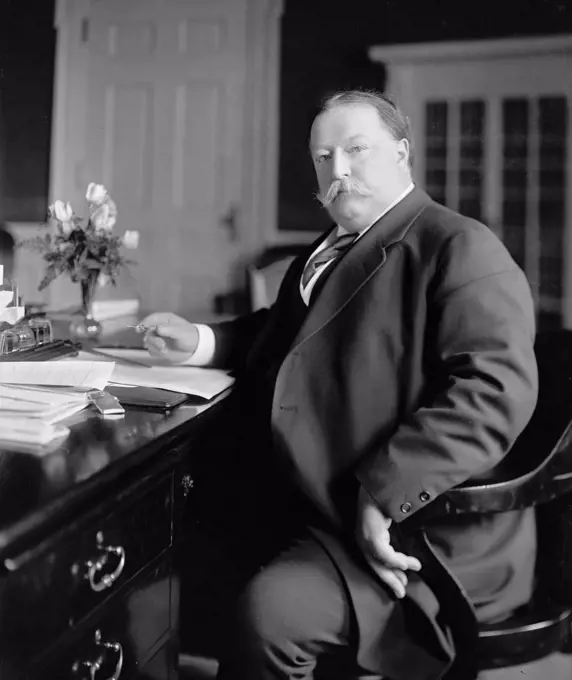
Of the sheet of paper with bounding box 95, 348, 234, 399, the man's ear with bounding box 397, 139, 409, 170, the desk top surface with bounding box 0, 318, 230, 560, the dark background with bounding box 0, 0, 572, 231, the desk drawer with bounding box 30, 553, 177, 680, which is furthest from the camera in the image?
the dark background with bounding box 0, 0, 572, 231

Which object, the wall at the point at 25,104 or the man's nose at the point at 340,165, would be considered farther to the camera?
the wall at the point at 25,104

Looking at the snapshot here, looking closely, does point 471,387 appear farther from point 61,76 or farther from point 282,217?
point 61,76

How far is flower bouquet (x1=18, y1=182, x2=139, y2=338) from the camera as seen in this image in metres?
1.89

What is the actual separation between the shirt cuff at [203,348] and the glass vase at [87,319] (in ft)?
1.32

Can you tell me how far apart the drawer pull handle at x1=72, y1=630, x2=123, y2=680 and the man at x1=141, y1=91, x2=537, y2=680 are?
0.21 meters

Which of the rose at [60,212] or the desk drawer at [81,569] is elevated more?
the rose at [60,212]

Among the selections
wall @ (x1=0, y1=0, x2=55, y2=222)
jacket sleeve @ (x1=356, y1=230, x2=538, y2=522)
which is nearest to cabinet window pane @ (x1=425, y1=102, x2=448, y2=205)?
wall @ (x1=0, y1=0, x2=55, y2=222)

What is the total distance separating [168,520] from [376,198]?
80 cm

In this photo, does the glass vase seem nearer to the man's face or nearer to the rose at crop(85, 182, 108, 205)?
the rose at crop(85, 182, 108, 205)

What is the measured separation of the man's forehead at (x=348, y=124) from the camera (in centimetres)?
145

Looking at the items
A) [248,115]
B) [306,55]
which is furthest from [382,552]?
[248,115]

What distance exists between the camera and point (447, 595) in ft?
3.68

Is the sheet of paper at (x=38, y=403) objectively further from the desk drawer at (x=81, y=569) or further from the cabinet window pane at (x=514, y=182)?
the cabinet window pane at (x=514, y=182)

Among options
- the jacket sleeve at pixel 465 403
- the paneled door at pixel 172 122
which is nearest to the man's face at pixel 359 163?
the jacket sleeve at pixel 465 403
